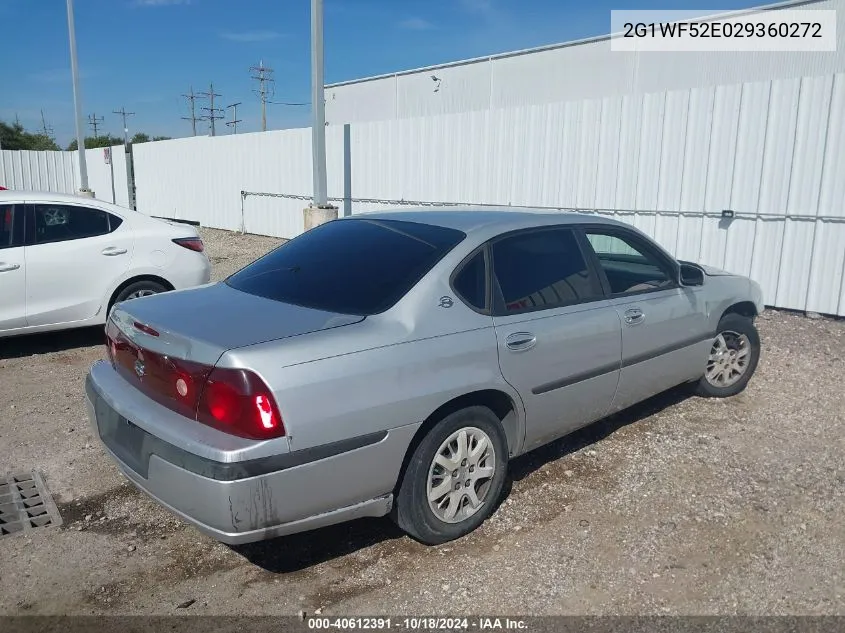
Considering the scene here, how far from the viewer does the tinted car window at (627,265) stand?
431 cm

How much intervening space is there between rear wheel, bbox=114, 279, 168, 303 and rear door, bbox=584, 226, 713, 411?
4495mm

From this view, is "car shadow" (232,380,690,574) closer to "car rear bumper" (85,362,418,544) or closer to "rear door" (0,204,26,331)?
"car rear bumper" (85,362,418,544)

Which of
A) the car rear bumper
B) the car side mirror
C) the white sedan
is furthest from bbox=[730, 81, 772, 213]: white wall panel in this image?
the car rear bumper

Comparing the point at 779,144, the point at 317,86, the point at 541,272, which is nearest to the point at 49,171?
the point at 317,86

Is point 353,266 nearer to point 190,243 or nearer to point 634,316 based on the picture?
point 634,316

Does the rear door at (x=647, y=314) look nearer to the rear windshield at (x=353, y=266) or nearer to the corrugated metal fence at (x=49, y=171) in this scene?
the rear windshield at (x=353, y=266)

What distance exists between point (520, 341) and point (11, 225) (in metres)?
5.08

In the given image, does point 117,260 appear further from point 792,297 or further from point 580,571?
point 792,297

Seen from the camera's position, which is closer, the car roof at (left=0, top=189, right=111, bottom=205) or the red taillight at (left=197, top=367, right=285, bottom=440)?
the red taillight at (left=197, top=367, right=285, bottom=440)

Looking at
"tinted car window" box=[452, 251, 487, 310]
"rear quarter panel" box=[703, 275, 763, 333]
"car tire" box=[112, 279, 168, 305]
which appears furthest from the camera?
"car tire" box=[112, 279, 168, 305]

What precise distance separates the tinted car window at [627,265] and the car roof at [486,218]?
0.41ft

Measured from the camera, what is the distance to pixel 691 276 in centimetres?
486

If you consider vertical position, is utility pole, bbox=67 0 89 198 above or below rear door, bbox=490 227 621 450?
above

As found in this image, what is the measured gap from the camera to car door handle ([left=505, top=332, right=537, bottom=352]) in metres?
3.45
